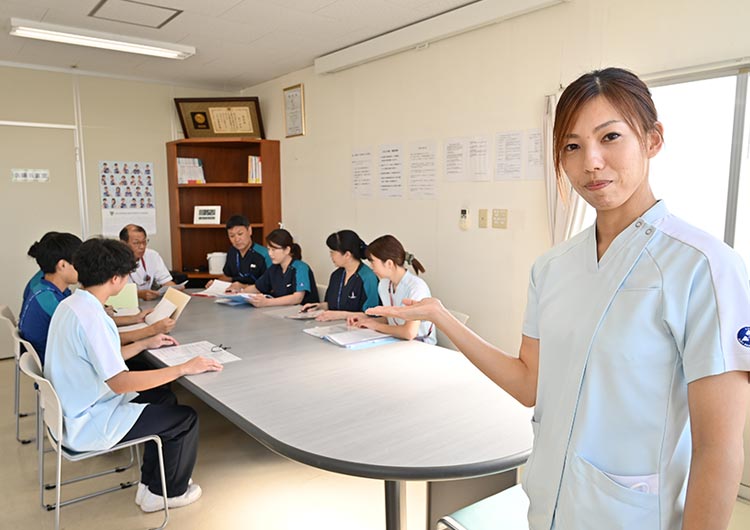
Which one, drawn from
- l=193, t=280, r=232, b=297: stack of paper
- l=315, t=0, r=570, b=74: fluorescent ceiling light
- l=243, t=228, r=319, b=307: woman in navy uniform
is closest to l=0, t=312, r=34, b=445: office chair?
l=193, t=280, r=232, b=297: stack of paper

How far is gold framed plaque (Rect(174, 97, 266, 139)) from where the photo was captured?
5.61 m

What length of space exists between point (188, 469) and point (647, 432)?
2.38m

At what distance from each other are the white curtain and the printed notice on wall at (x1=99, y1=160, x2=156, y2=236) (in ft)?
14.2

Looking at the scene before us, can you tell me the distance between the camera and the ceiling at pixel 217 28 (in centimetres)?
348

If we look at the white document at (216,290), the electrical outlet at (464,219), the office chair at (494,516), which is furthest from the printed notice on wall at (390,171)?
the office chair at (494,516)

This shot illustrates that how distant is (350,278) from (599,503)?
118 inches

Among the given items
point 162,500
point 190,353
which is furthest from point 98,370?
point 162,500

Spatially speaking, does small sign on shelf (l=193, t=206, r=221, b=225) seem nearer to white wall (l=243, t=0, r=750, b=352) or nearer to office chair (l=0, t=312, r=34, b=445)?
white wall (l=243, t=0, r=750, b=352)

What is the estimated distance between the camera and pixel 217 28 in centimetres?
395

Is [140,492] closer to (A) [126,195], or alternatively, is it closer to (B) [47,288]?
(B) [47,288]

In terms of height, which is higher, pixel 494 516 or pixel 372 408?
→ pixel 372 408

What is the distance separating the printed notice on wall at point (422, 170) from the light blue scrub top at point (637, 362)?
10.5 ft

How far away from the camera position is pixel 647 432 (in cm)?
79

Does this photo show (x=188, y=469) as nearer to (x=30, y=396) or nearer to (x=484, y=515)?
Result: (x=484, y=515)
